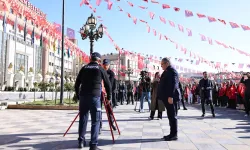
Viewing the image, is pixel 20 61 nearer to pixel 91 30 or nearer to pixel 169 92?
pixel 91 30

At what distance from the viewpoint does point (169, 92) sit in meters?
5.63

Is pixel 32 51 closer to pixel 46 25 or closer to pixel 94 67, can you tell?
pixel 46 25

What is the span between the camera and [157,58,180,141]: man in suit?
549cm

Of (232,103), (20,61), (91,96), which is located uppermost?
(20,61)

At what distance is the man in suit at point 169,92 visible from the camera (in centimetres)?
→ 549

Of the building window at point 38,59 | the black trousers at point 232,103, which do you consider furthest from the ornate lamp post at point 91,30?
the building window at point 38,59

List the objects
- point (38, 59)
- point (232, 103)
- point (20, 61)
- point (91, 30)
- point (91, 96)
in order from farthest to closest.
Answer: point (38, 59)
point (20, 61)
point (232, 103)
point (91, 30)
point (91, 96)

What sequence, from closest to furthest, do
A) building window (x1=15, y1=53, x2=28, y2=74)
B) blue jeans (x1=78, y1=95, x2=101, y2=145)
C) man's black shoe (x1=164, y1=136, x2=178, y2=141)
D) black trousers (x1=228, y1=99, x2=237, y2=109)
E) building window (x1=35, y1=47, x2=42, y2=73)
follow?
blue jeans (x1=78, y1=95, x2=101, y2=145), man's black shoe (x1=164, y1=136, x2=178, y2=141), black trousers (x1=228, y1=99, x2=237, y2=109), building window (x1=15, y1=53, x2=28, y2=74), building window (x1=35, y1=47, x2=42, y2=73)

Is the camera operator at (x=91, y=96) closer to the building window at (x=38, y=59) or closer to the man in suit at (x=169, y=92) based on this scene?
the man in suit at (x=169, y=92)

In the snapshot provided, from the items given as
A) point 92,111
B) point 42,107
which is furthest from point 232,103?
point 92,111

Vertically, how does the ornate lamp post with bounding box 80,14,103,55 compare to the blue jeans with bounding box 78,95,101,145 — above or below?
above

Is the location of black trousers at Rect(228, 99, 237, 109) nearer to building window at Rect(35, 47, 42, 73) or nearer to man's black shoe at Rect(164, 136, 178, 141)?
man's black shoe at Rect(164, 136, 178, 141)

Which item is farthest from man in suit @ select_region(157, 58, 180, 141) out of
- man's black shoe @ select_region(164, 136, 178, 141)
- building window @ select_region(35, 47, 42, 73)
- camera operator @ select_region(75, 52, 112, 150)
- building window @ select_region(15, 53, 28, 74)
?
building window @ select_region(35, 47, 42, 73)

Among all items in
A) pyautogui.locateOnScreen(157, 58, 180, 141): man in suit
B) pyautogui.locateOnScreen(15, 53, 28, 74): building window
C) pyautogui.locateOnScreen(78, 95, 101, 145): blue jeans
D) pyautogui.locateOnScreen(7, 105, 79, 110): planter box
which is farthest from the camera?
pyautogui.locateOnScreen(15, 53, 28, 74): building window
